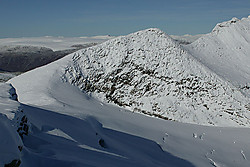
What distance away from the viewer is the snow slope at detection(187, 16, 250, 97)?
2123cm

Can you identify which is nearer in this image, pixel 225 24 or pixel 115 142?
pixel 115 142

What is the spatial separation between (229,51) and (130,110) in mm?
15874

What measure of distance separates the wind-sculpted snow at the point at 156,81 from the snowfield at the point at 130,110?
91 millimetres

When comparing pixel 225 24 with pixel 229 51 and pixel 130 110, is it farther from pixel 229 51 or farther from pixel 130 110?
pixel 130 110

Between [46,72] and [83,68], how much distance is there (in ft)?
13.3

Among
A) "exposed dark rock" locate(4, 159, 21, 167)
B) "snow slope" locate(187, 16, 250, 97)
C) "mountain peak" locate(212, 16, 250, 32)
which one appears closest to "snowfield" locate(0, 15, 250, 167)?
"exposed dark rock" locate(4, 159, 21, 167)

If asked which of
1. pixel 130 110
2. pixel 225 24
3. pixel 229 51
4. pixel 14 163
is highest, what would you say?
pixel 225 24

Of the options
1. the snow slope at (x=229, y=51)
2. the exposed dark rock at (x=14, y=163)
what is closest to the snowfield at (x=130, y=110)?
the exposed dark rock at (x=14, y=163)

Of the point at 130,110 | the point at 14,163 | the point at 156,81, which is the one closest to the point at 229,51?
the point at 156,81

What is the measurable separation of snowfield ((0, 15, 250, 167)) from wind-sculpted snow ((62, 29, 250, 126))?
0.30ft

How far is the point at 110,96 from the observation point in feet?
68.3

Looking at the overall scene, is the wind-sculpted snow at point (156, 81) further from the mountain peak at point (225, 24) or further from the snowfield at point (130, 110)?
the mountain peak at point (225, 24)

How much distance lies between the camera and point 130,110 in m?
19.4

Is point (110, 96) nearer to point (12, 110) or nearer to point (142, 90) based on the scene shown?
point (142, 90)
